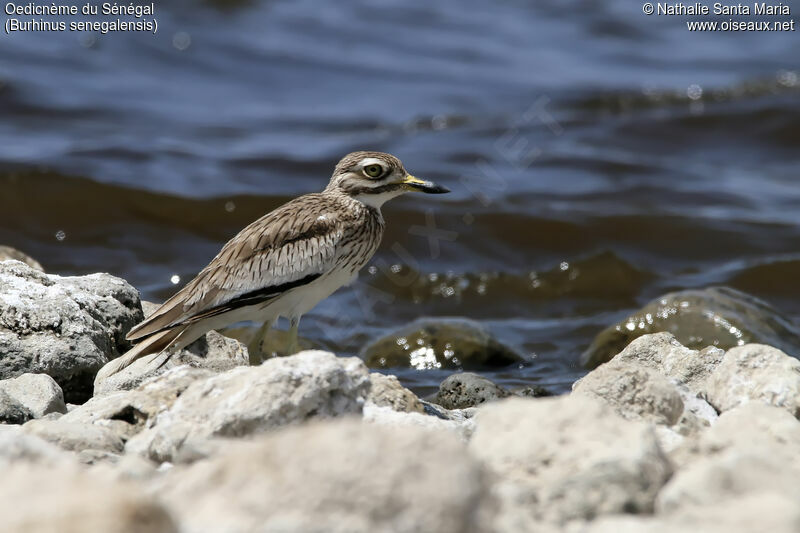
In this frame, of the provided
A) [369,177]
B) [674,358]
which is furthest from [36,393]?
[674,358]

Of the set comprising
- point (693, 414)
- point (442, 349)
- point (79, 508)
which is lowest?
point (442, 349)

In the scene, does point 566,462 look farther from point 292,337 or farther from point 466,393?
point 292,337

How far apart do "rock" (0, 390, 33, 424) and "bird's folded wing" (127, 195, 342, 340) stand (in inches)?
51.2

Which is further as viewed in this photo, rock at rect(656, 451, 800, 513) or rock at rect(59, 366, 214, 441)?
rock at rect(59, 366, 214, 441)

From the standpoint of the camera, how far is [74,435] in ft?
17.6

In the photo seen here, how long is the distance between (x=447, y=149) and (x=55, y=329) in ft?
38.4

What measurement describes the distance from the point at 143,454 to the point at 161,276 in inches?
311

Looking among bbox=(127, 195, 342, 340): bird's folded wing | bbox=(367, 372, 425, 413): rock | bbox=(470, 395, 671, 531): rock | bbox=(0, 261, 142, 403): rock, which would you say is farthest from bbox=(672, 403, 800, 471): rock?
bbox=(0, 261, 142, 403): rock

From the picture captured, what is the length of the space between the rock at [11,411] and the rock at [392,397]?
6.46 ft

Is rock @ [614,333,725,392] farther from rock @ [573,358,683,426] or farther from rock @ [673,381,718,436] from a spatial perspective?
rock @ [573,358,683,426]

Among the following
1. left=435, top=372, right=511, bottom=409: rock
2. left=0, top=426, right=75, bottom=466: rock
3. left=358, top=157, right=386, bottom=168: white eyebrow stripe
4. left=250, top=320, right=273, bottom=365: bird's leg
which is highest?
left=358, top=157, right=386, bottom=168: white eyebrow stripe

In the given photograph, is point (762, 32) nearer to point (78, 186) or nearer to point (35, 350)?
point (78, 186)

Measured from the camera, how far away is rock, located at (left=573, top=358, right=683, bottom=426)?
18.6ft

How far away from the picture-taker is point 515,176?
1728 cm
